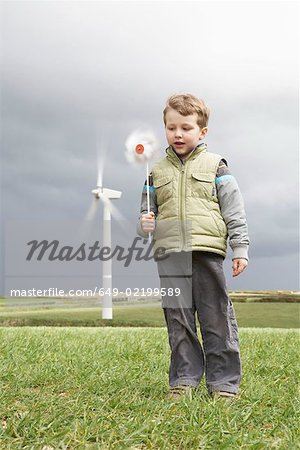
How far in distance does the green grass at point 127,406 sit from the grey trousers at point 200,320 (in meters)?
0.18

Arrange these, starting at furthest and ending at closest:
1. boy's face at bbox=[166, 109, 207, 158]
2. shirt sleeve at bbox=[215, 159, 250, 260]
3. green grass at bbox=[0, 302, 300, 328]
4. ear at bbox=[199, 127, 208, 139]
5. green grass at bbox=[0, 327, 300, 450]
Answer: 1. green grass at bbox=[0, 302, 300, 328]
2. ear at bbox=[199, 127, 208, 139]
3. boy's face at bbox=[166, 109, 207, 158]
4. shirt sleeve at bbox=[215, 159, 250, 260]
5. green grass at bbox=[0, 327, 300, 450]

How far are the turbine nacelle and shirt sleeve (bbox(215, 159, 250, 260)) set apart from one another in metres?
15.4

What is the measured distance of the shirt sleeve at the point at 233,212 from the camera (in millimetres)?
4531

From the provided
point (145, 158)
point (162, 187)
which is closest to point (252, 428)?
point (162, 187)

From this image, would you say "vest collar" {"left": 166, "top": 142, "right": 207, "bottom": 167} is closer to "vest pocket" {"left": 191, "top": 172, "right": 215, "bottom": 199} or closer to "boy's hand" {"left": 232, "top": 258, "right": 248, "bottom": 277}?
"vest pocket" {"left": 191, "top": 172, "right": 215, "bottom": 199}

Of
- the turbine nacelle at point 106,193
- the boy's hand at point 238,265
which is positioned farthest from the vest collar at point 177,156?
the turbine nacelle at point 106,193

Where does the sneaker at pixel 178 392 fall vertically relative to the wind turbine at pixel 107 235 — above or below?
below

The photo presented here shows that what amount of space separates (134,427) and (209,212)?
5.45 ft

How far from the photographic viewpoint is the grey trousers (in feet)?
15.2

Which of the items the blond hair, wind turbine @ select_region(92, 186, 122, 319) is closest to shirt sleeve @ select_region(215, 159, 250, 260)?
the blond hair

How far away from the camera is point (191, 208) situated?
15.0 feet

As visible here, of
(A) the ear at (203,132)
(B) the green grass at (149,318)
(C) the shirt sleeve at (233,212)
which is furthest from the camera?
(B) the green grass at (149,318)

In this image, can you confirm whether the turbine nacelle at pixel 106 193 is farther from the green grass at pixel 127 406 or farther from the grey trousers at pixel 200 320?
the grey trousers at pixel 200 320

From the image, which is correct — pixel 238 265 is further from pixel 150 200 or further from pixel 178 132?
pixel 178 132
